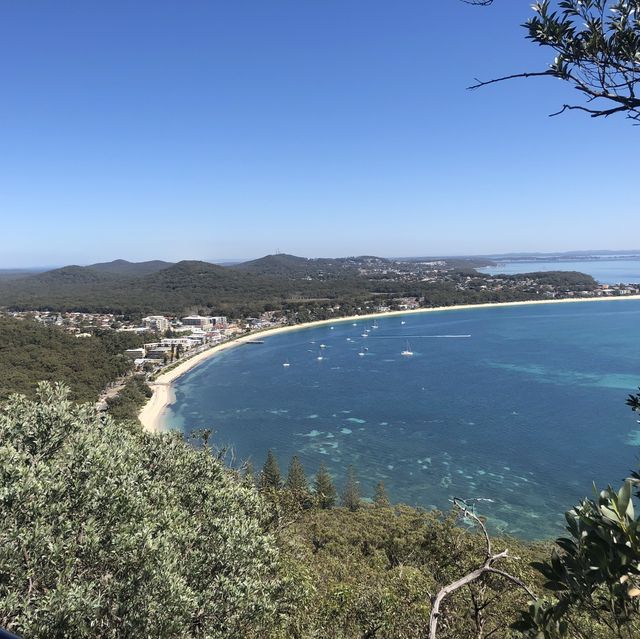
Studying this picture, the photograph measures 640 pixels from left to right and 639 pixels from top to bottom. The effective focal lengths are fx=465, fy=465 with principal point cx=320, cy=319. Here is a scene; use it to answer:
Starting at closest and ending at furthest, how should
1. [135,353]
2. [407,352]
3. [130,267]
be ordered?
[135,353]
[407,352]
[130,267]

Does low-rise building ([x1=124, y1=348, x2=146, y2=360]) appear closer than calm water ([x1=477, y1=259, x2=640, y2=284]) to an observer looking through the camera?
Yes

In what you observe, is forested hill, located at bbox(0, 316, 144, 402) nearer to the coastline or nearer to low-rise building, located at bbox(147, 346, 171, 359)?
the coastline

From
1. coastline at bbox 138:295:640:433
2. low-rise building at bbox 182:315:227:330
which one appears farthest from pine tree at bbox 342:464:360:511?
low-rise building at bbox 182:315:227:330

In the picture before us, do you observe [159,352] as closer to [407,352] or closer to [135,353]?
[135,353]

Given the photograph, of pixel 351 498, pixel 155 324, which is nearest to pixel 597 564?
pixel 351 498

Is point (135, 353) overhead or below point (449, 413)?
overhead

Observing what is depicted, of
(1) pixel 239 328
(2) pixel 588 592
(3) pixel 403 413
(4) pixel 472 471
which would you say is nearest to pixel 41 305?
(1) pixel 239 328
